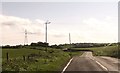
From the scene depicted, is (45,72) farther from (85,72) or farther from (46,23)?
(46,23)

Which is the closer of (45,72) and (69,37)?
(45,72)

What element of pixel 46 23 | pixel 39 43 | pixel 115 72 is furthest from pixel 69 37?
pixel 115 72

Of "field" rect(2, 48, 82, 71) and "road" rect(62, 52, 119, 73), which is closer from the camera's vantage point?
"road" rect(62, 52, 119, 73)

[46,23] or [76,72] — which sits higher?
[46,23]

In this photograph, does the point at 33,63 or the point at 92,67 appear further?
the point at 33,63

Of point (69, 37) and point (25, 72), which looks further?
point (69, 37)

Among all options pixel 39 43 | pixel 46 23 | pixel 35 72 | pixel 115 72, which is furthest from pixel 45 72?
pixel 39 43

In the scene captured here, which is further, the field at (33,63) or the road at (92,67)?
the field at (33,63)

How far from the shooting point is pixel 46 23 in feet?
266

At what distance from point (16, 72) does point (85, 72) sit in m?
5.50

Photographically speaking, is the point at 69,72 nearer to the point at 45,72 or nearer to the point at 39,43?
the point at 45,72

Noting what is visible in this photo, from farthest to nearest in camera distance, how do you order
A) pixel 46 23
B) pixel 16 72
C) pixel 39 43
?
pixel 39 43 → pixel 46 23 → pixel 16 72

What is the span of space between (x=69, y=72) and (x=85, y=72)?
1.32 metres

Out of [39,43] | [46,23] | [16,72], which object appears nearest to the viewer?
[16,72]
